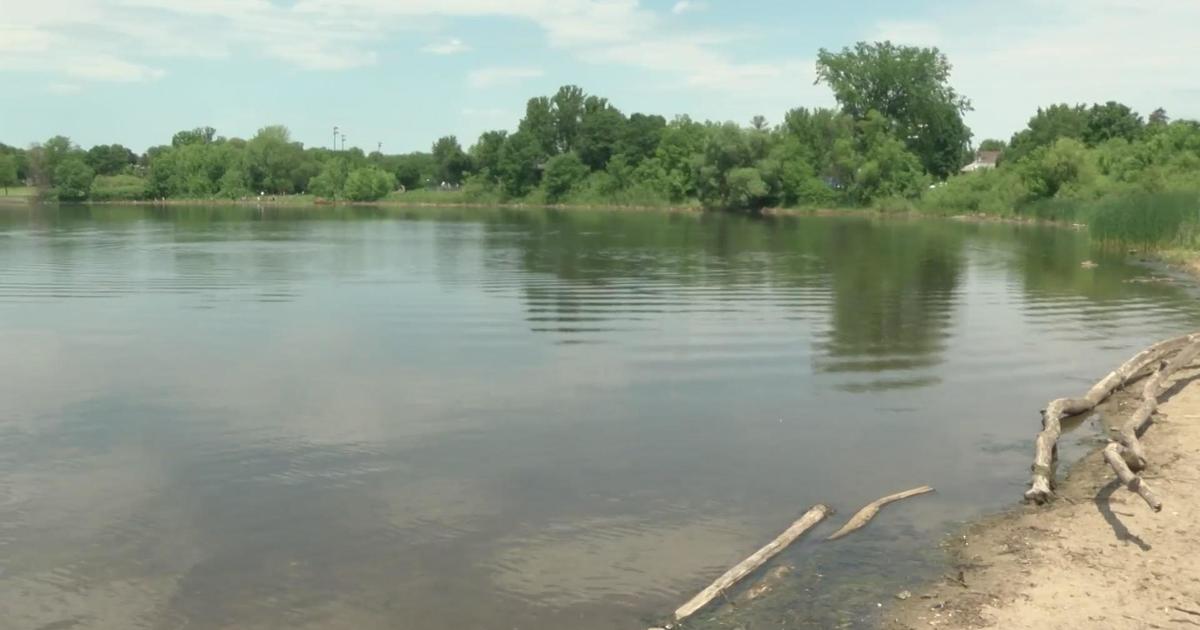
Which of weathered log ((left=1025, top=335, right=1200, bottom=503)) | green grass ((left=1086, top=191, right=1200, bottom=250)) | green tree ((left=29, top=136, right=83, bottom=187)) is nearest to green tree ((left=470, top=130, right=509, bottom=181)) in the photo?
green tree ((left=29, top=136, right=83, bottom=187))

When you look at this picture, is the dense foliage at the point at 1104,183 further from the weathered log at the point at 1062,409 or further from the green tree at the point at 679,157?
the green tree at the point at 679,157

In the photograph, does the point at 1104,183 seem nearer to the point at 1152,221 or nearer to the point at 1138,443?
the point at 1152,221

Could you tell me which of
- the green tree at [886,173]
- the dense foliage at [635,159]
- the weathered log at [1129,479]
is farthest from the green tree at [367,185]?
the weathered log at [1129,479]

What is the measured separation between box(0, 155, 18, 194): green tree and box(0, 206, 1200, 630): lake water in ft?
456

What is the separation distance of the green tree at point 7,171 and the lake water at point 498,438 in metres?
139

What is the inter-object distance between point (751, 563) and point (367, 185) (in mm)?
133652

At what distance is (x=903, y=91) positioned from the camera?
104m

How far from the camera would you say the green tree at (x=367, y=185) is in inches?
5330

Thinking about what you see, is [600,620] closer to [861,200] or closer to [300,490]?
[300,490]

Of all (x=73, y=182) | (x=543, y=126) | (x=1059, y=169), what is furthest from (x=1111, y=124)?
(x=73, y=182)

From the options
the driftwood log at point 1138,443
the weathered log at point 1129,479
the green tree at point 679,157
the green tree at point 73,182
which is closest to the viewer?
the weathered log at point 1129,479

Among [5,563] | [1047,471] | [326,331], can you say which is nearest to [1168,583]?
[1047,471]

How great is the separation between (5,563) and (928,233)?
56996 mm

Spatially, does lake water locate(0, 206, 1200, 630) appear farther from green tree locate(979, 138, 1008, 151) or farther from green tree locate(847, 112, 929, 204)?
green tree locate(979, 138, 1008, 151)
